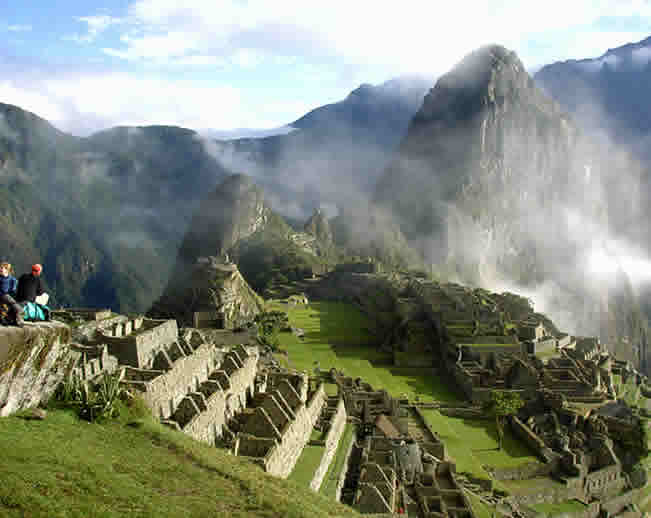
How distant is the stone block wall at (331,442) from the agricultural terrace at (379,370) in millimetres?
7676

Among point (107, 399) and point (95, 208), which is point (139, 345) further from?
point (95, 208)

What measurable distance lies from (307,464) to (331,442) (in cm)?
450

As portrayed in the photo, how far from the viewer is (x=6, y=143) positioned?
139 m

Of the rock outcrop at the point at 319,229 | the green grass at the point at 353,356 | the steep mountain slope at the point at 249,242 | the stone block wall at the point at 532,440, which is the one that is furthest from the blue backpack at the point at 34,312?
the rock outcrop at the point at 319,229

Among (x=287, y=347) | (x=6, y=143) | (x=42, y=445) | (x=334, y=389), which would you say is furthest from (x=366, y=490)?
(x=6, y=143)

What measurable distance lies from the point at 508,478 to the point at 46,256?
96675 mm

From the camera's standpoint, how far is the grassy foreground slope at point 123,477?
11930 mm

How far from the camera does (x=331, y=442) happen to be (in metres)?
31.3

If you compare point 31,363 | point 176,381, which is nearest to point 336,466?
point 176,381

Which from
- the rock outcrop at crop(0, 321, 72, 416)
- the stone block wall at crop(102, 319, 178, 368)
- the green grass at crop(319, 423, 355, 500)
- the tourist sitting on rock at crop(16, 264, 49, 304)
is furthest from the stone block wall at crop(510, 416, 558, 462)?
the tourist sitting on rock at crop(16, 264, 49, 304)

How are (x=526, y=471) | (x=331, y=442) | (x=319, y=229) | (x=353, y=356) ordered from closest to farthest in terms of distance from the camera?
1. (x=331, y=442)
2. (x=526, y=471)
3. (x=353, y=356)
4. (x=319, y=229)

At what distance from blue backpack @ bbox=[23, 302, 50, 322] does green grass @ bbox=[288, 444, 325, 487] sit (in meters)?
12.8

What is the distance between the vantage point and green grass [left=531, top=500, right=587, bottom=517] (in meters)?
37.9

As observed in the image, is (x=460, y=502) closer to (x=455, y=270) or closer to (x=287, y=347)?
(x=287, y=347)
